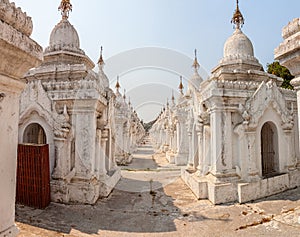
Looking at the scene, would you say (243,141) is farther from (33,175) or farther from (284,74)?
(284,74)

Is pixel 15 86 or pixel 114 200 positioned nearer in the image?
pixel 15 86

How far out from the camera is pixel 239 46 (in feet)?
36.7

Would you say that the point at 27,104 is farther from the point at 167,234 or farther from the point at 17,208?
the point at 167,234

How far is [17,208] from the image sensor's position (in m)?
6.73

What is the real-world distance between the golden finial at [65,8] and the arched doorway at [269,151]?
408 inches

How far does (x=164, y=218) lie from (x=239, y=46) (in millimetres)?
8832

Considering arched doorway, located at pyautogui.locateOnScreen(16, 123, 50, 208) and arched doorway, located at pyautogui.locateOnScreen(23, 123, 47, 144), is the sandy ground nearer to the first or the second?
arched doorway, located at pyautogui.locateOnScreen(16, 123, 50, 208)

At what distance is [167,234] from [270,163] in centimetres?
657

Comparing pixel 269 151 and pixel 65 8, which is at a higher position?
pixel 65 8

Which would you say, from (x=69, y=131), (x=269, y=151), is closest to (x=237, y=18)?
(x=269, y=151)

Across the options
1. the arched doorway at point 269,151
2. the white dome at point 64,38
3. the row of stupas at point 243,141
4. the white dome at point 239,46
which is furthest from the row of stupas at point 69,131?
the white dome at point 239,46

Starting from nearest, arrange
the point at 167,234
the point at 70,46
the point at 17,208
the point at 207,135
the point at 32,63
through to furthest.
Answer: the point at 32,63 → the point at 167,234 → the point at 17,208 → the point at 207,135 → the point at 70,46

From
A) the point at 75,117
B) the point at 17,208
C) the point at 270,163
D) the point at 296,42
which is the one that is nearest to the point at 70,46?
the point at 75,117

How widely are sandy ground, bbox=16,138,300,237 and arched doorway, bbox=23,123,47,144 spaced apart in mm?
2737
